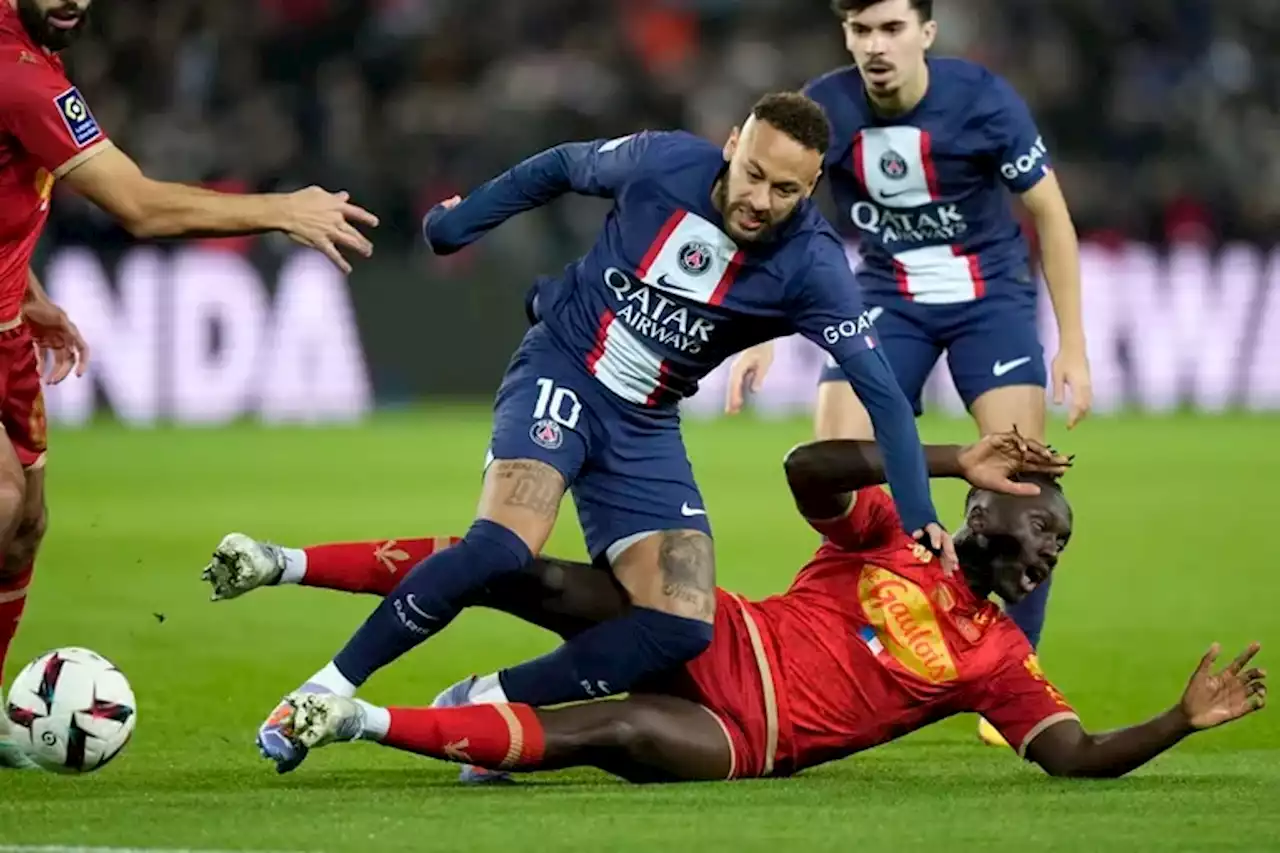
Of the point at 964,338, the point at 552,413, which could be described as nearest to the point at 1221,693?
the point at 552,413

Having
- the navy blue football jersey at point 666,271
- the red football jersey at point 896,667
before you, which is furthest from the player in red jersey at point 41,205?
the red football jersey at point 896,667

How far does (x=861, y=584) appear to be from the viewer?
6.29 m

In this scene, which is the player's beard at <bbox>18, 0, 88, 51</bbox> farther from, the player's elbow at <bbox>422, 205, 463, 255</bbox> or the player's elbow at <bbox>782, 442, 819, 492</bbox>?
the player's elbow at <bbox>782, 442, 819, 492</bbox>

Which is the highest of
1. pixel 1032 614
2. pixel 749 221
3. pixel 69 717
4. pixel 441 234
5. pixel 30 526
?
pixel 749 221

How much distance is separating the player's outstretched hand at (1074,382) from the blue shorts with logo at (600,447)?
1317 mm

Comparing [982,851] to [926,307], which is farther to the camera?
[926,307]

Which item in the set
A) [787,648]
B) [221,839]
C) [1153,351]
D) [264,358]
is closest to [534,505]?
[787,648]

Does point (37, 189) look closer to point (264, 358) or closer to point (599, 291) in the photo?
point (599, 291)

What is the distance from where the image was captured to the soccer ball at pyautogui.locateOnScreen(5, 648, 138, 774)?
19.5 feet

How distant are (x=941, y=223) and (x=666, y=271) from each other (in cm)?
172

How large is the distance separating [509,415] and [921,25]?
6.95 feet

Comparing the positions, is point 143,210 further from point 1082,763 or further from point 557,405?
point 1082,763

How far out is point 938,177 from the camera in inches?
310

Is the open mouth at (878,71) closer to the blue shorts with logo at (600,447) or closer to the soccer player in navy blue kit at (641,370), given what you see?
the soccer player in navy blue kit at (641,370)
